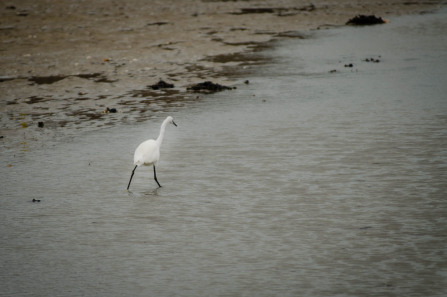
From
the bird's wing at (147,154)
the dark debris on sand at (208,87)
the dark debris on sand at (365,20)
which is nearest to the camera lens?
the bird's wing at (147,154)

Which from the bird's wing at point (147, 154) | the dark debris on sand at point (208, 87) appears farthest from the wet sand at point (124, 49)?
the bird's wing at point (147, 154)

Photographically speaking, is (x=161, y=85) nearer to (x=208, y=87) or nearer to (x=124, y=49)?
(x=208, y=87)

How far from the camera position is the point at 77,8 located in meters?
27.4

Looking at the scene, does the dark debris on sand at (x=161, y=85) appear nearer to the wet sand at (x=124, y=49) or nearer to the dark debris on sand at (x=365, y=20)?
the wet sand at (x=124, y=49)

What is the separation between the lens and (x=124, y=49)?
20.2 meters

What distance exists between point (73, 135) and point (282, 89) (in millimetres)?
4890

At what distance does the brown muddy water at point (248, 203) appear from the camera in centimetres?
621

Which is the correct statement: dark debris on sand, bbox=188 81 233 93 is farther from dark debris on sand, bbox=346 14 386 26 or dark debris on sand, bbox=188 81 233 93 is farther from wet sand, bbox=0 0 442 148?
dark debris on sand, bbox=346 14 386 26

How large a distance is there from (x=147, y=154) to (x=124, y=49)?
466 inches

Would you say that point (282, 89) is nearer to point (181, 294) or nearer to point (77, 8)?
point (181, 294)

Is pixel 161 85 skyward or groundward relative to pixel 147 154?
skyward

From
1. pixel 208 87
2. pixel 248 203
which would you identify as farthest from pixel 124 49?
pixel 248 203

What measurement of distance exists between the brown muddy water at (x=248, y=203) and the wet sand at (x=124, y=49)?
1.31 metres

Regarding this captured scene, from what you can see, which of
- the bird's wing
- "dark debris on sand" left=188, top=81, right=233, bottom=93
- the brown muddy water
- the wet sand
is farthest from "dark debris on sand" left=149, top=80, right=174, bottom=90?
the bird's wing
